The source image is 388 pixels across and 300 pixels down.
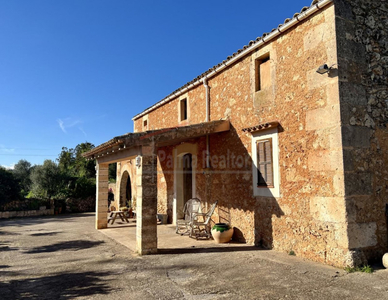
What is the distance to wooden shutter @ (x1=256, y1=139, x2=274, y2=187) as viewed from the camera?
6.22m

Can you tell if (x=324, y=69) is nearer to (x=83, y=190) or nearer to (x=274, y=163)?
(x=274, y=163)

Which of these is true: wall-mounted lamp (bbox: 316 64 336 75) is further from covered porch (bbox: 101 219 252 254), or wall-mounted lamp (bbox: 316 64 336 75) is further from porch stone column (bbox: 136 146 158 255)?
covered porch (bbox: 101 219 252 254)

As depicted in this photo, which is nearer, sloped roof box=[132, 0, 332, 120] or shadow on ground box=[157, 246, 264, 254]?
sloped roof box=[132, 0, 332, 120]

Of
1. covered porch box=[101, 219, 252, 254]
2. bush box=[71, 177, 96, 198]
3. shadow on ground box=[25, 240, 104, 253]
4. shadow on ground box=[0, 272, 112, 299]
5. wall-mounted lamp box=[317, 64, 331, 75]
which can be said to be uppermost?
wall-mounted lamp box=[317, 64, 331, 75]

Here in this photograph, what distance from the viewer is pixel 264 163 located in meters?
6.36

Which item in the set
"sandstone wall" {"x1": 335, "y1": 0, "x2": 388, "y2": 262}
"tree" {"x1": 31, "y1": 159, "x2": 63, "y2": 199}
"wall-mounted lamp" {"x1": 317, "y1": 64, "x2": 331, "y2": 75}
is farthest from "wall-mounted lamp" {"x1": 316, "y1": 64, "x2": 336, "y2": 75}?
"tree" {"x1": 31, "y1": 159, "x2": 63, "y2": 199}

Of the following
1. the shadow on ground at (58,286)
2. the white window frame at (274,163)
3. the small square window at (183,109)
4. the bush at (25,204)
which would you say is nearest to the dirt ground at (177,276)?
the shadow on ground at (58,286)

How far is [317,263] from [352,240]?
2.37 feet

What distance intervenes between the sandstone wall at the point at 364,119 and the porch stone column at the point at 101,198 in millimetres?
7337

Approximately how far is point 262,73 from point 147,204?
381 cm

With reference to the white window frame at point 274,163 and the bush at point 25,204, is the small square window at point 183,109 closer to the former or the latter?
the white window frame at point 274,163

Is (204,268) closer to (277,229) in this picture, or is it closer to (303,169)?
(277,229)

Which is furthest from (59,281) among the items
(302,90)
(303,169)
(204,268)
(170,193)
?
(170,193)

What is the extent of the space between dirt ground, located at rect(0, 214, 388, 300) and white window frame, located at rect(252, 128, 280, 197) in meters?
1.18
